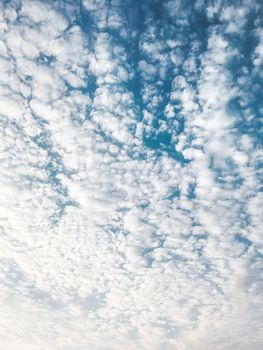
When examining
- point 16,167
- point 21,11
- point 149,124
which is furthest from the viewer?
point 16,167

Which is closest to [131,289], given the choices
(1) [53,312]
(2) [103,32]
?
(1) [53,312]

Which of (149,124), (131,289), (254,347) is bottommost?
(254,347)

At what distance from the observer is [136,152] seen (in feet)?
28.7

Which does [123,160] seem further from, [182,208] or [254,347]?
[254,347]

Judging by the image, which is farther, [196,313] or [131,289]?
[196,313]

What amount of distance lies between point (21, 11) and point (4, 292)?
1874 cm

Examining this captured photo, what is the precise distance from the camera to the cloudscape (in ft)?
20.2

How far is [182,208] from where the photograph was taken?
412 inches

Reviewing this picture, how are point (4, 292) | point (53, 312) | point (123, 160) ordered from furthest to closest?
point (53, 312), point (4, 292), point (123, 160)

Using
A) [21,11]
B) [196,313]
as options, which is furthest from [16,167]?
[196,313]

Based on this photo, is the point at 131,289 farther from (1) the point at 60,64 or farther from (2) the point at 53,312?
(1) the point at 60,64

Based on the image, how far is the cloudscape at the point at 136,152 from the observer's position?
616cm

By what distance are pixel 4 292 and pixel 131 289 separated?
924cm

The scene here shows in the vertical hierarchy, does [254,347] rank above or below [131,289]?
below
